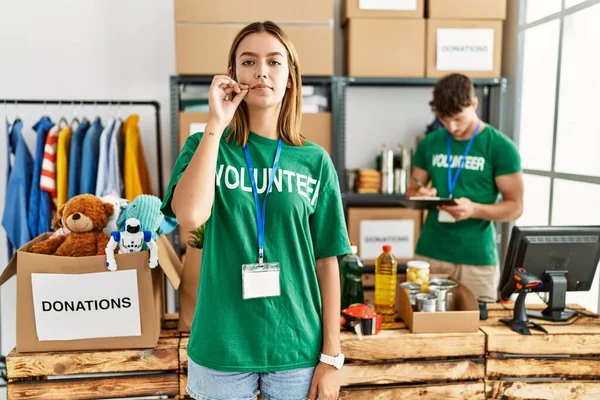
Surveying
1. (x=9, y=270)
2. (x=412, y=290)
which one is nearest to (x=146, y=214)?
(x=9, y=270)

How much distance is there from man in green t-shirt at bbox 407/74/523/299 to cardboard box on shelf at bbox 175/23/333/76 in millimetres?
860

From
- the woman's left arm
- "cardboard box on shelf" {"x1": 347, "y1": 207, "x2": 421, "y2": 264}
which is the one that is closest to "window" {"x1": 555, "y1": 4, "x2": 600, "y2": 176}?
"cardboard box on shelf" {"x1": 347, "y1": 207, "x2": 421, "y2": 264}

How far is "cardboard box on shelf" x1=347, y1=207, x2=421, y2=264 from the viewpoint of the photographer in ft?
10.2

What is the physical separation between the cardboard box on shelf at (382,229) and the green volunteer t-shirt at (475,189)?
2.39 ft

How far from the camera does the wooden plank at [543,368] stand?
1646 millimetres

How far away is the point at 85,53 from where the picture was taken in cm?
318

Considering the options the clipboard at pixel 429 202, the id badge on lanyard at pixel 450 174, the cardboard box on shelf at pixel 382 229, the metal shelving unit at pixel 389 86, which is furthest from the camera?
the cardboard box on shelf at pixel 382 229

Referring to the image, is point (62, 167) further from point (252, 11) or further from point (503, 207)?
point (503, 207)

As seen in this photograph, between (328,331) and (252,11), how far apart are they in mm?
2125

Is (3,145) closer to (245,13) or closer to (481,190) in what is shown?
(245,13)

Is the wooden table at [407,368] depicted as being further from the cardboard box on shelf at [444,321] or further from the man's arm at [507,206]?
the man's arm at [507,206]

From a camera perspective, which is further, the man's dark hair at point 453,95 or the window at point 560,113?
the window at point 560,113

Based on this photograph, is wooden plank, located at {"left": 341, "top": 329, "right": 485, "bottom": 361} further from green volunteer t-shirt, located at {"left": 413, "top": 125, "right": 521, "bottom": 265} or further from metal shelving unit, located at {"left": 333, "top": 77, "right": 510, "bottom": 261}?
metal shelving unit, located at {"left": 333, "top": 77, "right": 510, "bottom": 261}

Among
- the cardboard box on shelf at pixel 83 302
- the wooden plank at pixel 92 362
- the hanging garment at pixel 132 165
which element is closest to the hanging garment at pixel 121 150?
the hanging garment at pixel 132 165
